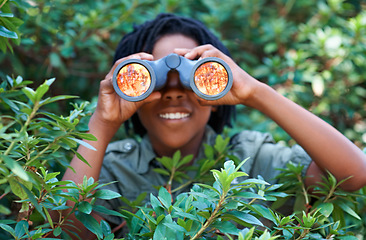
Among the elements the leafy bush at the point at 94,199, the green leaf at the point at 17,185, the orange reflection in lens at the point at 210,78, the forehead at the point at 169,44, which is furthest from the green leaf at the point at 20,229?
the forehead at the point at 169,44

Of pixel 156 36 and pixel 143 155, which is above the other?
pixel 156 36

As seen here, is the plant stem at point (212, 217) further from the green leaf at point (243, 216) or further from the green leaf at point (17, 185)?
the green leaf at point (17, 185)

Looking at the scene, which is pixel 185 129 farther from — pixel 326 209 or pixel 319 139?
pixel 326 209

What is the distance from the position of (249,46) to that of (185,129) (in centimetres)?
157

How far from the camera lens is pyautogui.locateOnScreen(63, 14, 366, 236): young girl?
1.55 meters

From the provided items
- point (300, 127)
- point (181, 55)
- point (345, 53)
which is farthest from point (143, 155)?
point (345, 53)

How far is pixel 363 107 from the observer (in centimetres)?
298

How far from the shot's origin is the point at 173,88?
1732 mm

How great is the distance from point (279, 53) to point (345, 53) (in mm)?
540

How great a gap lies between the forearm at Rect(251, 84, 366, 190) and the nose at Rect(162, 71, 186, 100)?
30cm

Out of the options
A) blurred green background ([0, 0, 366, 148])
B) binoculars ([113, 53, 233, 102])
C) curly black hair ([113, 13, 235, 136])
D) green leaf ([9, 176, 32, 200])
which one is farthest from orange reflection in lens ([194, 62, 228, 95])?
blurred green background ([0, 0, 366, 148])

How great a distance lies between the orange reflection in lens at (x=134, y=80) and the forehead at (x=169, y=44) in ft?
1.14

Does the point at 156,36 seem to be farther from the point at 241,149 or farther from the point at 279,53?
the point at 279,53

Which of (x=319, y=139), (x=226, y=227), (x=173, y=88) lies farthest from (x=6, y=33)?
(x=319, y=139)
